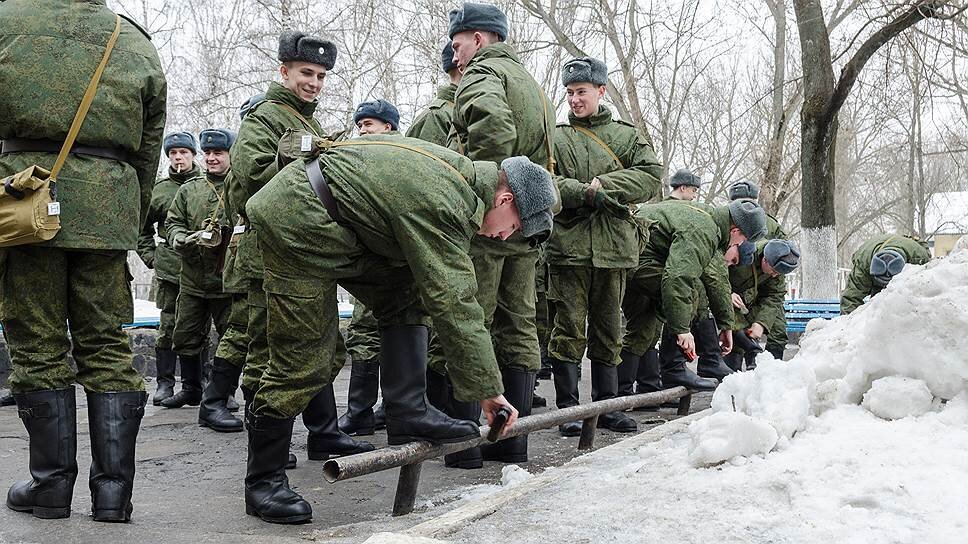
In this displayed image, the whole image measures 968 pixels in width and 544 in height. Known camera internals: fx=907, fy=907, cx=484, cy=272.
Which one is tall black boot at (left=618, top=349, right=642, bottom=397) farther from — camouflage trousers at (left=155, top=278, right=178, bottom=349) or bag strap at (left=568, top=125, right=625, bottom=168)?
camouflage trousers at (left=155, top=278, right=178, bottom=349)

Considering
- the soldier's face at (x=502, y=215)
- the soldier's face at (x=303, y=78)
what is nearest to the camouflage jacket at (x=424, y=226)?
the soldier's face at (x=502, y=215)

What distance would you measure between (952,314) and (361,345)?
341 centimetres

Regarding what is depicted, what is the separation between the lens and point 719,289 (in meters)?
7.00

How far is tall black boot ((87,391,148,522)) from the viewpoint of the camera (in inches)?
127

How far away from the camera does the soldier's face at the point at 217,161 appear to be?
22.6ft

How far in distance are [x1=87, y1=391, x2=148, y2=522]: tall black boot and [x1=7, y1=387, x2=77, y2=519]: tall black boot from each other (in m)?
0.09

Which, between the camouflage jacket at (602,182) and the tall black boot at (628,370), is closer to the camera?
the camouflage jacket at (602,182)

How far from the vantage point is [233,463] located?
184 inches

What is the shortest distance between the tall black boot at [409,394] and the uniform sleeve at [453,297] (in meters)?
0.31

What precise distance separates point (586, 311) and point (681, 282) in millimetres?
953

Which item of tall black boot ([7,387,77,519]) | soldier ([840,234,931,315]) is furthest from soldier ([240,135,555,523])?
soldier ([840,234,931,315])

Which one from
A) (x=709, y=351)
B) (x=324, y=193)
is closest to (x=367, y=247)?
(x=324, y=193)

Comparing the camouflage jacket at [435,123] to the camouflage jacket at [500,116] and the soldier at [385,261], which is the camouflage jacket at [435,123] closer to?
the camouflage jacket at [500,116]

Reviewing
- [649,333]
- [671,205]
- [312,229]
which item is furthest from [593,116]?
[312,229]
